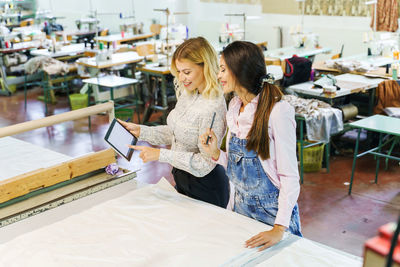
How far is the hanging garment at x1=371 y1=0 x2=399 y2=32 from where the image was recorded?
771cm

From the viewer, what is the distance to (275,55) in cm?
728

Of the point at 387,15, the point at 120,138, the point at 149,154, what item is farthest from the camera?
the point at 387,15

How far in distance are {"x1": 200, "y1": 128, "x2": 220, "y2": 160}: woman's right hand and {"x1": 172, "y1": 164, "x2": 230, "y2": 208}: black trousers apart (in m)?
0.33

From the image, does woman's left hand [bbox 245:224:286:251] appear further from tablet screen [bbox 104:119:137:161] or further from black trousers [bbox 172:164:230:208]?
tablet screen [bbox 104:119:137:161]

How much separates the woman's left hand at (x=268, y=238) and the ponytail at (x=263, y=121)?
0.93 ft

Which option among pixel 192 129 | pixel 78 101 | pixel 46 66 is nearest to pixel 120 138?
pixel 192 129

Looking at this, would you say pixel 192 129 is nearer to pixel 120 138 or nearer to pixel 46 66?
pixel 120 138

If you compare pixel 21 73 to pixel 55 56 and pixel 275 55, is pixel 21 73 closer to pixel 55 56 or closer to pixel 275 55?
pixel 55 56

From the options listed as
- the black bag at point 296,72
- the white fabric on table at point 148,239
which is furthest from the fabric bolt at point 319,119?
the white fabric on table at point 148,239

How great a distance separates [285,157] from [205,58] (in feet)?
2.19

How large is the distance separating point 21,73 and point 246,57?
8.22 metres

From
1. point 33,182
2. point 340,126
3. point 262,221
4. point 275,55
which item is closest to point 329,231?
Answer: point 340,126

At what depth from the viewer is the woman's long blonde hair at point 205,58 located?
211 cm

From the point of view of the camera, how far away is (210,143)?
197cm
